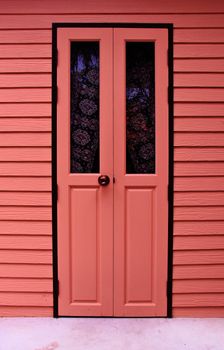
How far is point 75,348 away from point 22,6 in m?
2.93

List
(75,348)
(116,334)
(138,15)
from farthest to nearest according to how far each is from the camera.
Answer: (138,15)
(116,334)
(75,348)

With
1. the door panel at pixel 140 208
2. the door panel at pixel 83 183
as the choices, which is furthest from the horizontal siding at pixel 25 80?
the door panel at pixel 140 208

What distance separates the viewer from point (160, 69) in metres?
3.30

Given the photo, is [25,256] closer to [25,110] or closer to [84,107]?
[25,110]

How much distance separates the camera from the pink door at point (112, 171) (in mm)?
3303

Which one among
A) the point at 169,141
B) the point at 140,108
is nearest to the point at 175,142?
the point at 169,141

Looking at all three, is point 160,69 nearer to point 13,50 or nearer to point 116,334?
point 13,50

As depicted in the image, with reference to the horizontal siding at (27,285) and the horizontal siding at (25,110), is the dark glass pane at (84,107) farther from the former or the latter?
the horizontal siding at (27,285)

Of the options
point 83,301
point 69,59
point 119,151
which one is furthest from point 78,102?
point 83,301

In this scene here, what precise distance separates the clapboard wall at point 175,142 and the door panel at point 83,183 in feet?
0.46

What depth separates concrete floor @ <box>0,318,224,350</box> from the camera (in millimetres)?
2900

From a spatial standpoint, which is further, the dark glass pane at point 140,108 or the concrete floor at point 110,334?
the dark glass pane at point 140,108

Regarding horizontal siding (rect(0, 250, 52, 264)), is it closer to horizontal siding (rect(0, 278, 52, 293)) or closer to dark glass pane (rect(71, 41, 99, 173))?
horizontal siding (rect(0, 278, 52, 293))

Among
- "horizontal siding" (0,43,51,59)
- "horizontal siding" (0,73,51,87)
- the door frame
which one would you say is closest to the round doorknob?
the door frame
